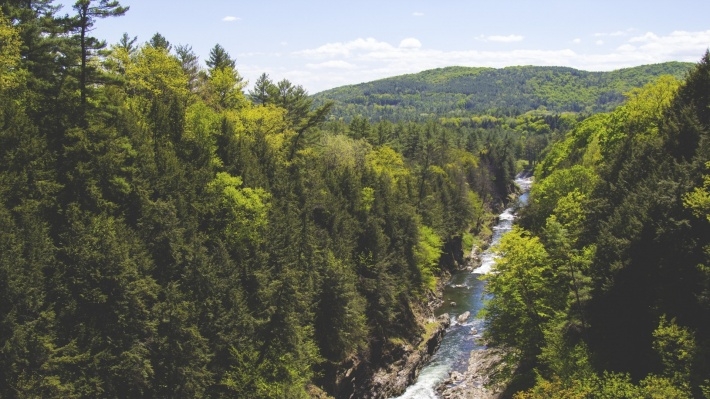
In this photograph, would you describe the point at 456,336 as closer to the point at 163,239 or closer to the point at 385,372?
the point at 385,372

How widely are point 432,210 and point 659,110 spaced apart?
35.4 m

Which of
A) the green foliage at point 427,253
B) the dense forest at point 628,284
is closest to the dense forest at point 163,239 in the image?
the green foliage at point 427,253

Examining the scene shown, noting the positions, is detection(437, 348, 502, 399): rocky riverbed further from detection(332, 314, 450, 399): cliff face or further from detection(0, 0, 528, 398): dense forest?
detection(0, 0, 528, 398): dense forest

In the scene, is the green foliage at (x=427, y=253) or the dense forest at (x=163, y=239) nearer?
the dense forest at (x=163, y=239)

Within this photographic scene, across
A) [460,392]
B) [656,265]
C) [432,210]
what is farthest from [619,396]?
[432,210]

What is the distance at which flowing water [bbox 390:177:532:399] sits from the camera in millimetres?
49875

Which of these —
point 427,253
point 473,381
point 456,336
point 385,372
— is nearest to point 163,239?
point 385,372

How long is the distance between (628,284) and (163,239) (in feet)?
100

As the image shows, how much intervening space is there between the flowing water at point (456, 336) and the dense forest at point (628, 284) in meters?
5.11

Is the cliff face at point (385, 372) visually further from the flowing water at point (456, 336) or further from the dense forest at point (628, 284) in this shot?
the dense forest at point (628, 284)

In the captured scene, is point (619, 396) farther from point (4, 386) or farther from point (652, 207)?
point (4, 386)

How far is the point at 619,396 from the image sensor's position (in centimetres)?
2542

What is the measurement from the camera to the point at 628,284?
31.2m

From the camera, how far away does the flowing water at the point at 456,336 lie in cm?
4988
